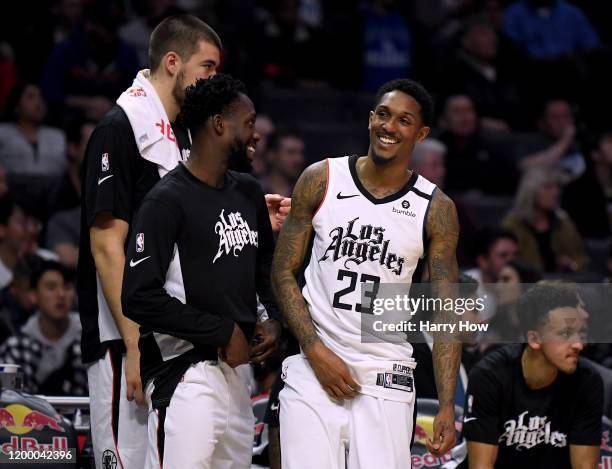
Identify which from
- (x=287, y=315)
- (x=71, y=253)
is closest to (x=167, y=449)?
(x=287, y=315)

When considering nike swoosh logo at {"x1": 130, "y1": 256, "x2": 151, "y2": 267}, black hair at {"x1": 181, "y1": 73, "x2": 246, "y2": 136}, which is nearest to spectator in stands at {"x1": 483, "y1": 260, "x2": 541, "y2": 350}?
black hair at {"x1": 181, "y1": 73, "x2": 246, "y2": 136}

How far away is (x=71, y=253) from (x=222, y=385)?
4.53 m

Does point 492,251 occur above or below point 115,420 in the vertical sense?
above

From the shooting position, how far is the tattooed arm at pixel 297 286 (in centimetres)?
470

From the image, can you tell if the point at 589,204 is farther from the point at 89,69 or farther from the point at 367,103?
the point at 89,69

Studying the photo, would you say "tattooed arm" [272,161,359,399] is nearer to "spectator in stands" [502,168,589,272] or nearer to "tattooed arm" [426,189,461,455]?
"tattooed arm" [426,189,461,455]

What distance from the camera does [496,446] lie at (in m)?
5.90

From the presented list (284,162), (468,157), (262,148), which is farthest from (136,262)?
(468,157)

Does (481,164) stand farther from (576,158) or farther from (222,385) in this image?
(222,385)

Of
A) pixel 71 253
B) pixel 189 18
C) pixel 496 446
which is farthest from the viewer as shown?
pixel 71 253

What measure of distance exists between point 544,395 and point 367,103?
627cm

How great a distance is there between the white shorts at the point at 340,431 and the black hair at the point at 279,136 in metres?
5.29

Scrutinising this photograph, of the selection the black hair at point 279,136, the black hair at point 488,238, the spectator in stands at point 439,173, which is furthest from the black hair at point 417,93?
the black hair at point 279,136

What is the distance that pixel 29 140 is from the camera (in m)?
10.1
